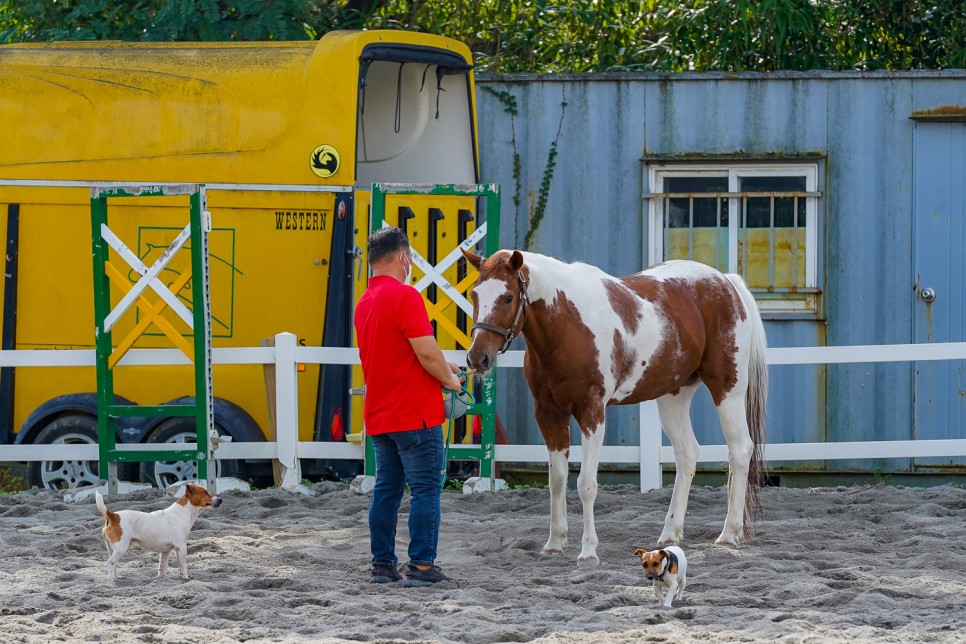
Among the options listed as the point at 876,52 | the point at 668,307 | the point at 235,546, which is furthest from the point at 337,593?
the point at 876,52

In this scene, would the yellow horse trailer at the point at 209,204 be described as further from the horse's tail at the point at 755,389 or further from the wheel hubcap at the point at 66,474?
the horse's tail at the point at 755,389

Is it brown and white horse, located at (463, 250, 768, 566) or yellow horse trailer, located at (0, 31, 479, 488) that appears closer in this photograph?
brown and white horse, located at (463, 250, 768, 566)

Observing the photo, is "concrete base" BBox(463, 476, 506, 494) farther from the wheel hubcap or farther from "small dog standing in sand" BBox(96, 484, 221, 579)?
"small dog standing in sand" BBox(96, 484, 221, 579)

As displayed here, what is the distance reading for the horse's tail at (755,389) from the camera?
750 cm

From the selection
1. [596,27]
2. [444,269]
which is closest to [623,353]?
[444,269]

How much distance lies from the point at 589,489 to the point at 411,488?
111 cm

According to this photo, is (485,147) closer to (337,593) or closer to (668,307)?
(668,307)

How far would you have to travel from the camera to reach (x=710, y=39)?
12.8 metres

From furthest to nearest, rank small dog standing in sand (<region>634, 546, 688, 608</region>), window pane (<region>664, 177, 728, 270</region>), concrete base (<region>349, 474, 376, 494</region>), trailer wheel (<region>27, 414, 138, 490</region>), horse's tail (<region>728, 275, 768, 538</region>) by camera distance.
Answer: window pane (<region>664, 177, 728, 270</region>)
trailer wheel (<region>27, 414, 138, 490</region>)
concrete base (<region>349, 474, 376, 494</region>)
horse's tail (<region>728, 275, 768, 538</region>)
small dog standing in sand (<region>634, 546, 688, 608</region>)

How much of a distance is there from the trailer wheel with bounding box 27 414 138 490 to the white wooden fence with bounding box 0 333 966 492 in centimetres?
34

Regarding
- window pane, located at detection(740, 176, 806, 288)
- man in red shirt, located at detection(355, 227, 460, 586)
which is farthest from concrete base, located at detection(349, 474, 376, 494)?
window pane, located at detection(740, 176, 806, 288)

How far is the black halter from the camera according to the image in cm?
626

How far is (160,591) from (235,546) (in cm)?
115

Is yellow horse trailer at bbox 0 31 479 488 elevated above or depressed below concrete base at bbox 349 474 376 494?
above
